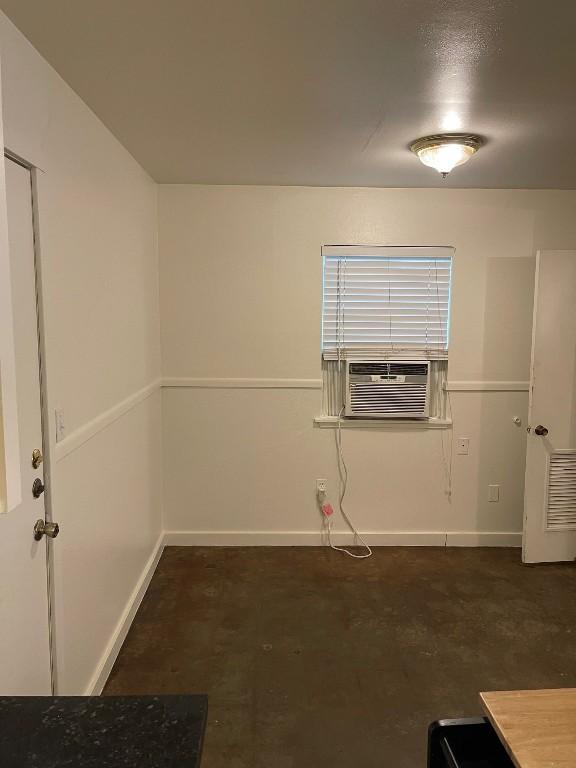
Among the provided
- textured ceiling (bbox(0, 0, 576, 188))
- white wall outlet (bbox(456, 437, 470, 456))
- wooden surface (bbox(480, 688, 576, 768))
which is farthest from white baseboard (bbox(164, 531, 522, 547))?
wooden surface (bbox(480, 688, 576, 768))

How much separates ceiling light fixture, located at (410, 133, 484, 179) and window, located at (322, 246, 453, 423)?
3.41 ft

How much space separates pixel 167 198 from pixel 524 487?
3079mm

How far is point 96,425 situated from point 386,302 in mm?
2164

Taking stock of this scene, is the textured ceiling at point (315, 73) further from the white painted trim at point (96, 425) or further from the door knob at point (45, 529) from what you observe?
the door knob at point (45, 529)

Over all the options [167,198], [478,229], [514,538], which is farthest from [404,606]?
[167,198]

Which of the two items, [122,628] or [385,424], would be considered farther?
[385,424]

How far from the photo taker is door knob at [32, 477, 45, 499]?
5.93ft

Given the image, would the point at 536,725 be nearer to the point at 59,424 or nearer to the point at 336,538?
the point at 59,424

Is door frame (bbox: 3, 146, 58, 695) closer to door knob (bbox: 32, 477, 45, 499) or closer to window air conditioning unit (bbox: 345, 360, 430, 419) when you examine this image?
door knob (bbox: 32, 477, 45, 499)

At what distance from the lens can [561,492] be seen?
12.1ft

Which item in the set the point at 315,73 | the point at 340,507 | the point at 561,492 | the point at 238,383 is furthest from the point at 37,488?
the point at 561,492

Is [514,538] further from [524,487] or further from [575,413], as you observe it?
[575,413]

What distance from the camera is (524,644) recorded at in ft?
9.21

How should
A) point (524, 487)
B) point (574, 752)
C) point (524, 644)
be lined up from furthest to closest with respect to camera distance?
point (524, 487) < point (524, 644) < point (574, 752)
